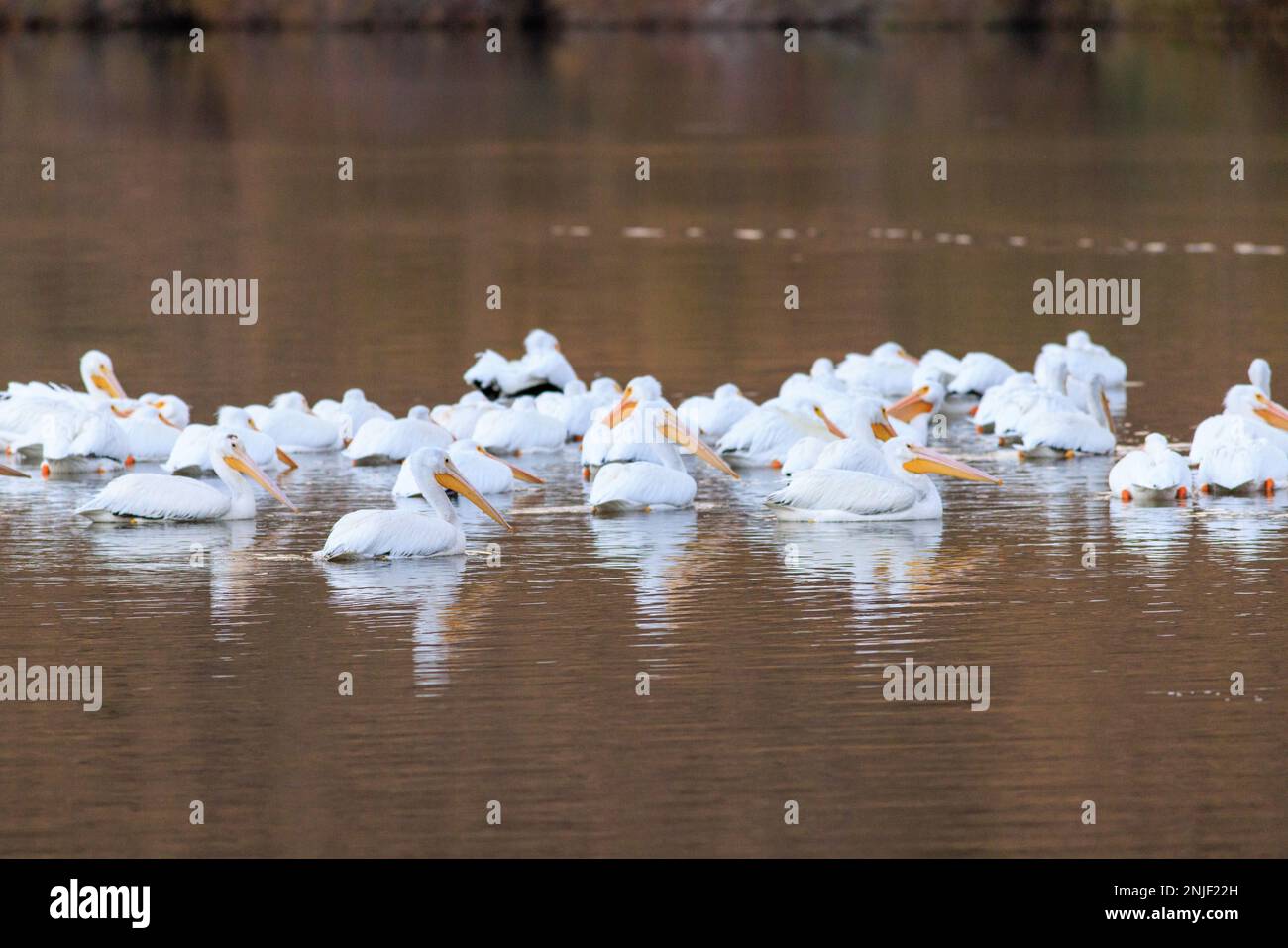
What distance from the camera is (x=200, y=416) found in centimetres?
1479

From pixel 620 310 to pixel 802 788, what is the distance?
12902mm

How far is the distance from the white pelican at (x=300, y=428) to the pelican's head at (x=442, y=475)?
2.24 meters

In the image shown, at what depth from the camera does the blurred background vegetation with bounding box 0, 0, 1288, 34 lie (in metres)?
72.6

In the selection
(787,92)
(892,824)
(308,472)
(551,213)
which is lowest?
(892,824)

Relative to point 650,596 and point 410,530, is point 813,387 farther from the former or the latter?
point 650,596

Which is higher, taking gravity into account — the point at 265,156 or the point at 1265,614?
the point at 265,156

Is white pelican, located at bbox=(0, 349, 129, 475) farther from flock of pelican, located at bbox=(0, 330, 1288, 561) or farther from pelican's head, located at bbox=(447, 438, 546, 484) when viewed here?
pelican's head, located at bbox=(447, 438, 546, 484)

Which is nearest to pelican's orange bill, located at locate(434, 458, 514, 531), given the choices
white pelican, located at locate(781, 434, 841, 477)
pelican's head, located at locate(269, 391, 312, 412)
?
white pelican, located at locate(781, 434, 841, 477)

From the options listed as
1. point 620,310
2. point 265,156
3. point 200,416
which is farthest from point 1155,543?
point 265,156

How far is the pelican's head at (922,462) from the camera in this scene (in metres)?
11.9

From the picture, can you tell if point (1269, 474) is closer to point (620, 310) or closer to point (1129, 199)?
point (620, 310)

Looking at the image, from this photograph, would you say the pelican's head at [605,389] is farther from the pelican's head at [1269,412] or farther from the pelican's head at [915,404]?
the pelican's head at [1269,412]

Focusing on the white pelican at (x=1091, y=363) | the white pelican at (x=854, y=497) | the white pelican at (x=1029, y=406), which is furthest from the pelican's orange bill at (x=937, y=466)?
the white pelican at (x=1091, y=363)

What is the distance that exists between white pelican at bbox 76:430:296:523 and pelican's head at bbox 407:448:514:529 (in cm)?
92
